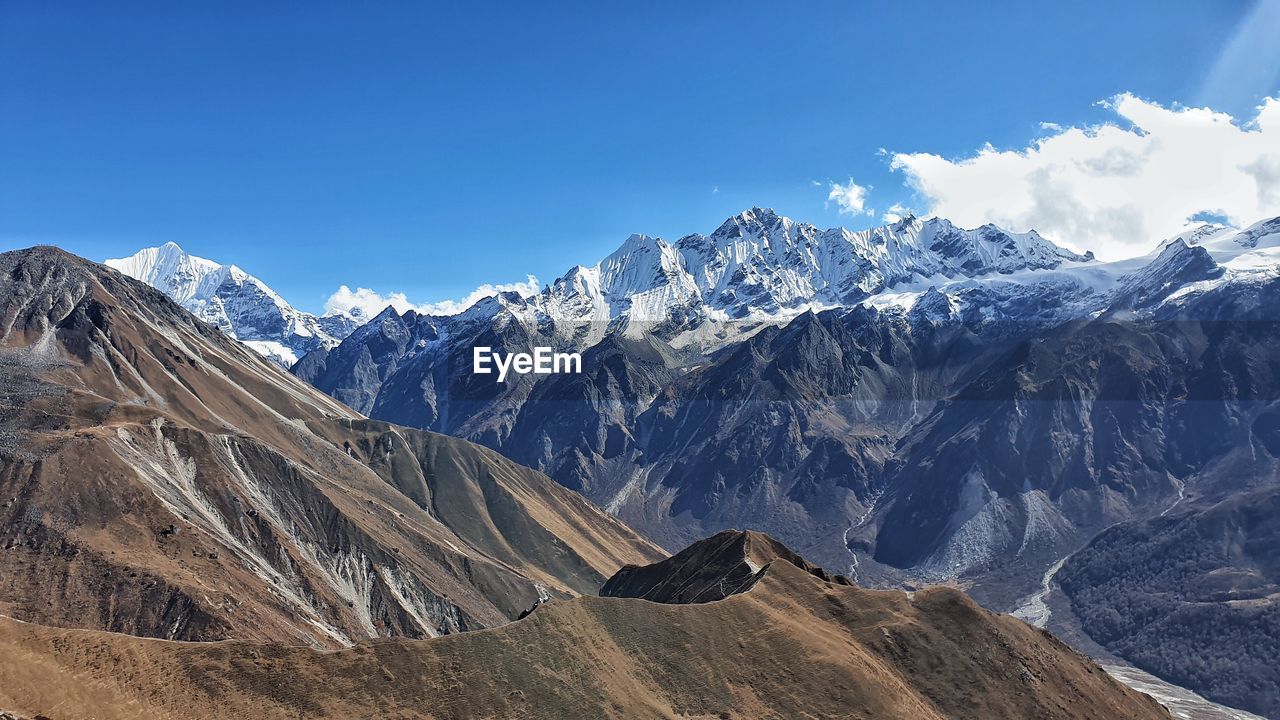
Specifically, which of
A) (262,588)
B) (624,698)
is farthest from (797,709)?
(262,588)

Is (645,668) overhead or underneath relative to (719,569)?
underneath

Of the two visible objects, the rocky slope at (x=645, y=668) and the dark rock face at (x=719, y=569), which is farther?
the dark rock face at (x=719, y=569)

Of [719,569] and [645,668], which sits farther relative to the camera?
[719,569]

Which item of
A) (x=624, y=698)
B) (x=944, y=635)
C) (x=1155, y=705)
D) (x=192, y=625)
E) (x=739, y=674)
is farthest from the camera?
(x=192, y=625)

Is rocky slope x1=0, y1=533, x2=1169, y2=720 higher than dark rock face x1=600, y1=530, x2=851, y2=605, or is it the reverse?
dark rock face x1=600, y1=530, x2=851, y2=605

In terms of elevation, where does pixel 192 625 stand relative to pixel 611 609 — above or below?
below

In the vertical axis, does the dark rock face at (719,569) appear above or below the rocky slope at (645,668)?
above

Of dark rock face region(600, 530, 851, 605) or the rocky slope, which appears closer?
the rocky slope

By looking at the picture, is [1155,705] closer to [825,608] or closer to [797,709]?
[825,608]
